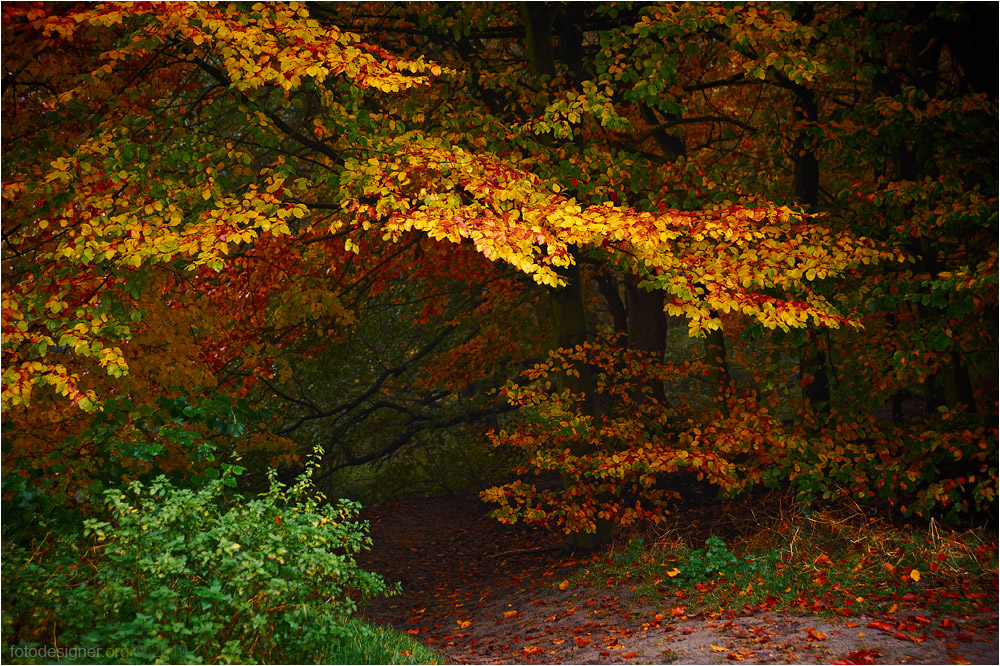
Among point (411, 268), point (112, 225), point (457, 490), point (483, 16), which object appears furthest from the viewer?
point (457, 490)

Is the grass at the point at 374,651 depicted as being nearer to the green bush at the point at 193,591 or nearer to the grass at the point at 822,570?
the green bush at the point at 193,591

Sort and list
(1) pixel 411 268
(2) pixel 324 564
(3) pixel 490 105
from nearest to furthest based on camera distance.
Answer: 1. (2) pixel 324 564
2. (3) pixel 490 105
3. (1) pixel 411 268

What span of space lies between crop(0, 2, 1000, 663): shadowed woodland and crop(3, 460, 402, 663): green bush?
2cm

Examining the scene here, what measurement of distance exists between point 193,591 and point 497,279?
7018 millimetres

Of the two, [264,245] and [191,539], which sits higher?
[264,245]

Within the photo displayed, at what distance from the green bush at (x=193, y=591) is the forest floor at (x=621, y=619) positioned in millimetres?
1878

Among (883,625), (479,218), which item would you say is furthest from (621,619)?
(479,218)

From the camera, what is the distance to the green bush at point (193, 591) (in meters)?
4.27

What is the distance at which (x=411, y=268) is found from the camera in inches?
437

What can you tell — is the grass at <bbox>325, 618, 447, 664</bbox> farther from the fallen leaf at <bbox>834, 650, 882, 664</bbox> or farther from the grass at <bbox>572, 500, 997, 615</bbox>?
the fallen leaf at <bbox>834, 650, 882, 664</bbox>

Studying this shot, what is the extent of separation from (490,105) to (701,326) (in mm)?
4805

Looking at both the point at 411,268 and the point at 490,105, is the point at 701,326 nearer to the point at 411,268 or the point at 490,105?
the point at 490,105

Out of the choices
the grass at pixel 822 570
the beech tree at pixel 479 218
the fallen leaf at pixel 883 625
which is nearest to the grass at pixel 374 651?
the beech tree at pixel 479 218

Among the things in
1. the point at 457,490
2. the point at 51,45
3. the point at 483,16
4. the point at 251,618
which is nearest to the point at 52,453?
the point at 251,618
